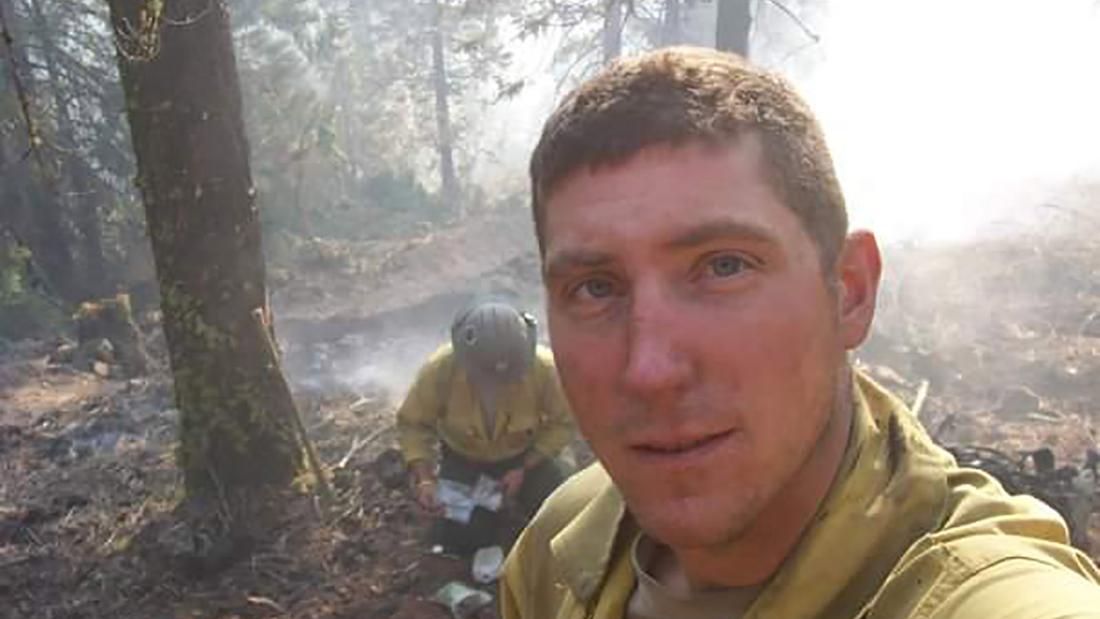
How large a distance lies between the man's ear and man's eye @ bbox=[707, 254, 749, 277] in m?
0.21

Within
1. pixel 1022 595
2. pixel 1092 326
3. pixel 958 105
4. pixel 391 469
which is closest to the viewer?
pixel 1022 595

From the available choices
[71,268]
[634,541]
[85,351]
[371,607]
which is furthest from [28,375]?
[634,541]

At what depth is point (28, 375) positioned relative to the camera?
13.5 metres

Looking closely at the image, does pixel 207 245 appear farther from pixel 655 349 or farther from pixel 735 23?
pixel 735 23

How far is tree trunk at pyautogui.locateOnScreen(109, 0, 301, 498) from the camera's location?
18.8 ft

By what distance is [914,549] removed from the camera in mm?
1251

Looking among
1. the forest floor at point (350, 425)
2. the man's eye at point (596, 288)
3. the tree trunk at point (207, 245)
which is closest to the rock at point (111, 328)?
the forest floor at point (350, 425)

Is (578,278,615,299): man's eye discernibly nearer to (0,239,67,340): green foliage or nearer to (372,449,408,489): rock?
(372,449,408,489): rock

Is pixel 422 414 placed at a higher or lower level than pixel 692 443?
lower

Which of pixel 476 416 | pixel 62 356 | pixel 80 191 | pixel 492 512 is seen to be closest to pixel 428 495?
pixel 492 512

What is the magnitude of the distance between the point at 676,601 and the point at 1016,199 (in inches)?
832

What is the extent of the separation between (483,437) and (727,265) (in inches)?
186

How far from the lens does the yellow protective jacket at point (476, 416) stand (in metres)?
5.88

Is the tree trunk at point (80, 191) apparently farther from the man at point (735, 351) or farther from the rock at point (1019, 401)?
the man at point (735, 351)
